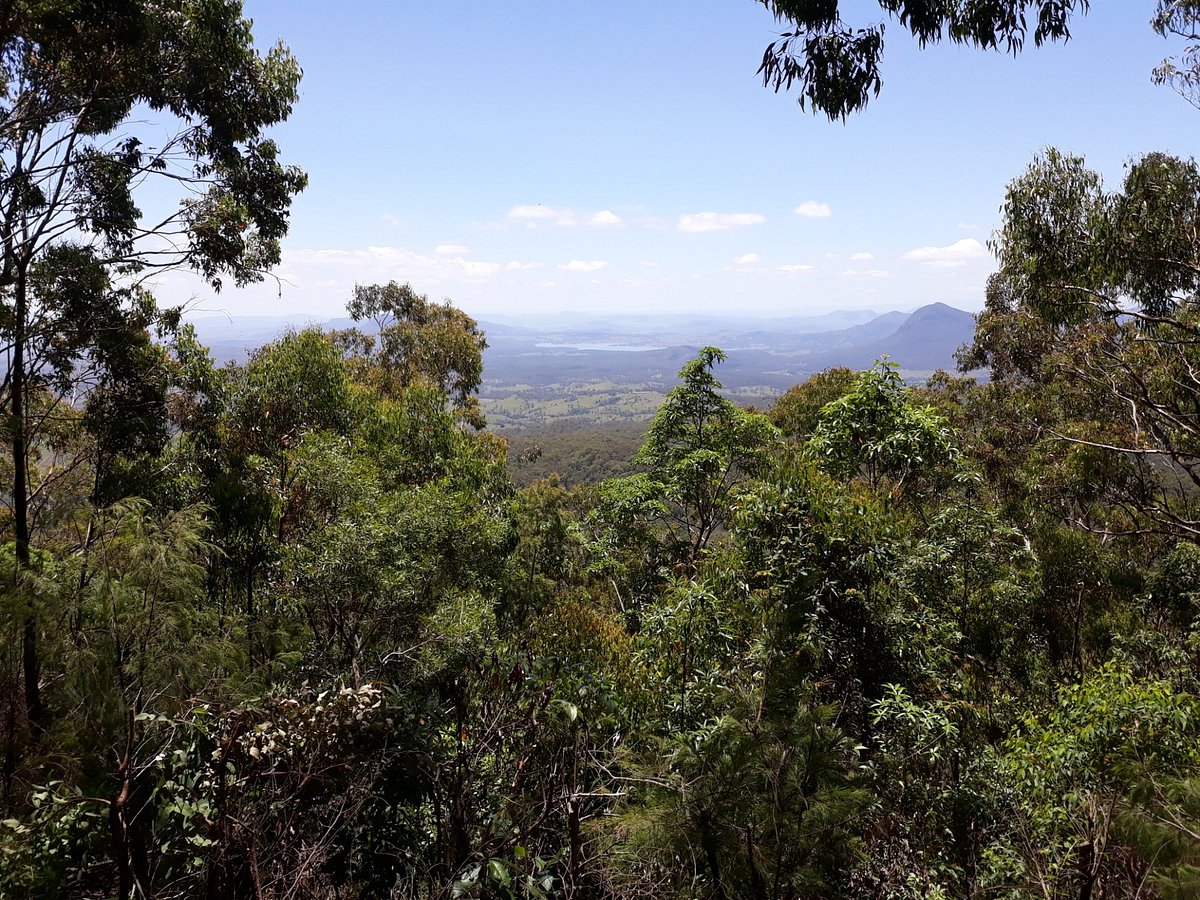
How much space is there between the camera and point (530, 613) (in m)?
11.4

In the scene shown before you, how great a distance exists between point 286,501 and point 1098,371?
14.1 meters

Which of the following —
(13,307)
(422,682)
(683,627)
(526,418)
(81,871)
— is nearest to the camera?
(81,871)

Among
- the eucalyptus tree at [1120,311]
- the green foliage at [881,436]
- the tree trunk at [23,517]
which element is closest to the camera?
the tree trunk at [23,517]

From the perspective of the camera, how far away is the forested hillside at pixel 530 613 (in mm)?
3424

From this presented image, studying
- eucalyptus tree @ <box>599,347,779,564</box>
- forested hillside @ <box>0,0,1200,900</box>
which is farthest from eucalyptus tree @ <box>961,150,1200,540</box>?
eucalyptus tree @ <box>599,347,779,564</box>

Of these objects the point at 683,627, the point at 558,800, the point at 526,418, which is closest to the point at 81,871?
the point at 558,800

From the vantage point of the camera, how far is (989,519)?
6.64m

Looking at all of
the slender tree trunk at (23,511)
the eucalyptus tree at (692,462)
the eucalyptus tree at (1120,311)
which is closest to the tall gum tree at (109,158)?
the slender tree trunk at (23,511)

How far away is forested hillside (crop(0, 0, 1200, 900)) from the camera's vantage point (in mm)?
3424

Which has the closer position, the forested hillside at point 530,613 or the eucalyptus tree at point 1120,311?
the forested hillside at point 530,613

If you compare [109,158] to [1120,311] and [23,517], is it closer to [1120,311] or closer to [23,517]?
[23,517]

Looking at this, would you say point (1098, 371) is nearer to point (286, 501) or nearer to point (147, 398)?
point (286, 501)

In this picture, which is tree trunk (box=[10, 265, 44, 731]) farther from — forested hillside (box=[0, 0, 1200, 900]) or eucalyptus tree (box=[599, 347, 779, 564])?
eucalyptus tree (box=[599, 347, 779, 564])

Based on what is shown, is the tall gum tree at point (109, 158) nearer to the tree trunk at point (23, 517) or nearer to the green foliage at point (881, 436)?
the tree trunk at point (23, 517)
